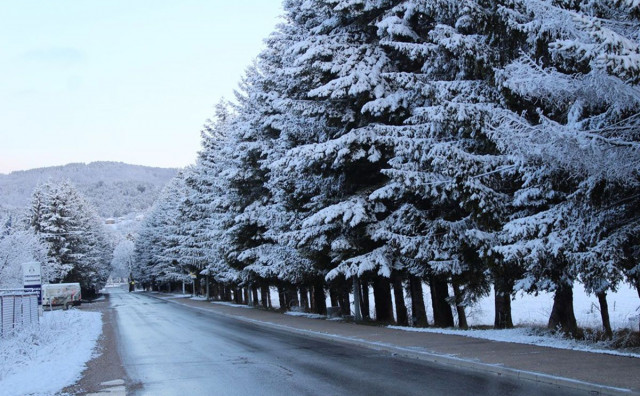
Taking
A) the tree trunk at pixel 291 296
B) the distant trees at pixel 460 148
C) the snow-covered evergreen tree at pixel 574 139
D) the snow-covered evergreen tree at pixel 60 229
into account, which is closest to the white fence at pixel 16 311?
the distant trees at pixel 460 148

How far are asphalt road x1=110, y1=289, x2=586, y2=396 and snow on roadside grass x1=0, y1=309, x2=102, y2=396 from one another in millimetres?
1193

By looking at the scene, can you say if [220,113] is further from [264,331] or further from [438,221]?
[438,221]

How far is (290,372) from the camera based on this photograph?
1081 centimetres

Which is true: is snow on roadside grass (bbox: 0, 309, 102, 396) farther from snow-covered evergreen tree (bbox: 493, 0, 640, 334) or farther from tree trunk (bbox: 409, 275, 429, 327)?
tree trunk (bbox: 409, 275, 429, 327)

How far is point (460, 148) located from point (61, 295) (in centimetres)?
4498

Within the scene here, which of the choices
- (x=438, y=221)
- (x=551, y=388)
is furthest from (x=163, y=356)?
(x=551, y=388)

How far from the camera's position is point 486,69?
12953 mm

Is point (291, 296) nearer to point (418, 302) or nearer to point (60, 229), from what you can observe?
point (418, 302)

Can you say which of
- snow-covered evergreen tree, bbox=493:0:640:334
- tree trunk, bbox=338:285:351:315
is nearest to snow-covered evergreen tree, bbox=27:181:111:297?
tree trunk, bbox=338:285:351:315

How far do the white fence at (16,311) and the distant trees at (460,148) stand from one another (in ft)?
32.2

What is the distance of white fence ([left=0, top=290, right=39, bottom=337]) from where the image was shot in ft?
60.5

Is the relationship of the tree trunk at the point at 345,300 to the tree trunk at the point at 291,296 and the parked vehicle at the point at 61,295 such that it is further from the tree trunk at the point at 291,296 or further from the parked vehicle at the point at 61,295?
the parked vehicle at the point at 61,295

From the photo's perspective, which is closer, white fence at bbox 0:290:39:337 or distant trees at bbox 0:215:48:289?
white fence at bbox 0:290:39:337

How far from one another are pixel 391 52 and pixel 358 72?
2.03 m
